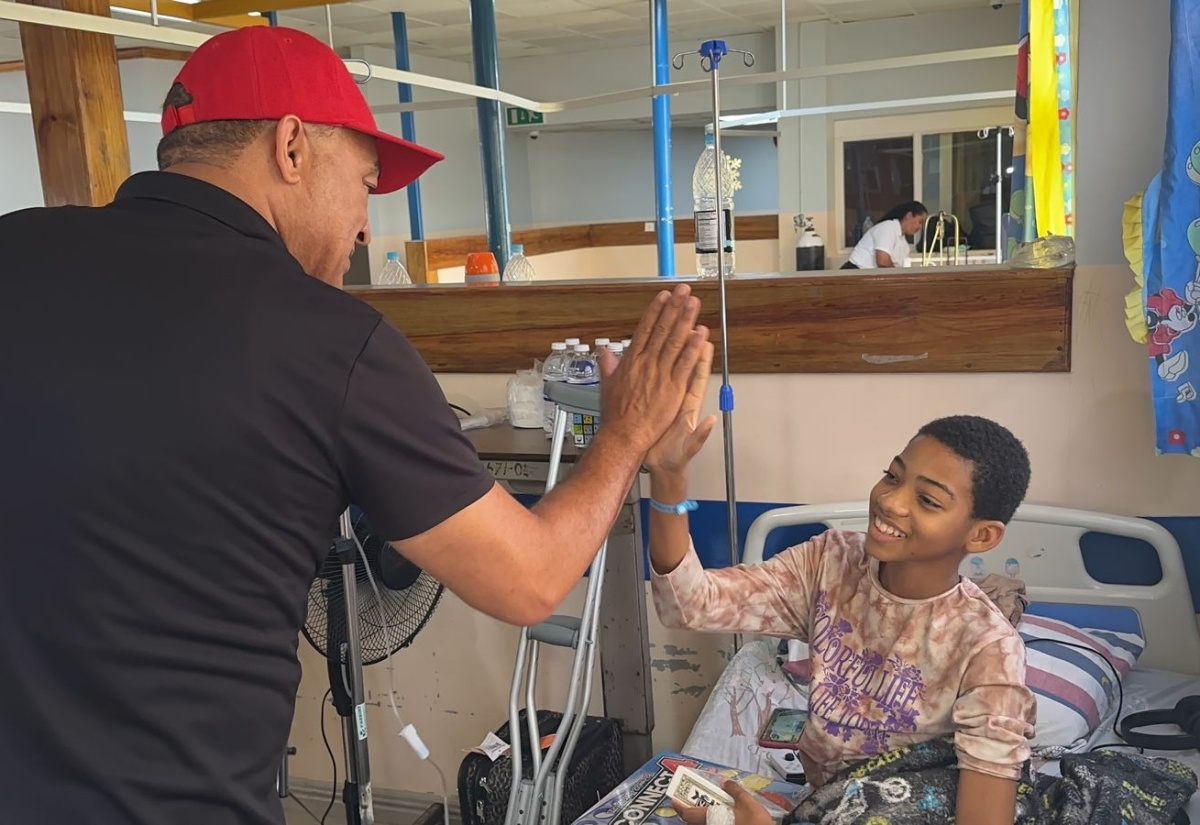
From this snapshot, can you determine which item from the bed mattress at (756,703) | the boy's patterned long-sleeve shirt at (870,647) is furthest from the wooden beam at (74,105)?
the bed mattress at (756,703)

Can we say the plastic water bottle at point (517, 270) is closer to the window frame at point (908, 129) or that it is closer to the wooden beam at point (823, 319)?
the wooden beam at point (823, 319)

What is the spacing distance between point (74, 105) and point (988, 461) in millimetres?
2005

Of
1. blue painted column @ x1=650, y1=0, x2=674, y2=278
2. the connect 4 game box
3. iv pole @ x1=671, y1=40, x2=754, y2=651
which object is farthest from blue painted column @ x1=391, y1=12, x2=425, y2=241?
the connect 4 game box

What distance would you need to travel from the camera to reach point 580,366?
2.50 m

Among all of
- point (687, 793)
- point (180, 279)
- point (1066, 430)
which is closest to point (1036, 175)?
point (1066, 430)

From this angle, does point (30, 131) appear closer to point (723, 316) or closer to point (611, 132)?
point (611, 132)

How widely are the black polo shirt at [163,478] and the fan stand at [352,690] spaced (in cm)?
106

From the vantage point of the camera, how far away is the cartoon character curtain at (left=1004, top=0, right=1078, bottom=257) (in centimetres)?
217

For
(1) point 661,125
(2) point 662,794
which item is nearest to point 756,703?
(2) point 662,794

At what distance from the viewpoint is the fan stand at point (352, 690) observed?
7.13 feet

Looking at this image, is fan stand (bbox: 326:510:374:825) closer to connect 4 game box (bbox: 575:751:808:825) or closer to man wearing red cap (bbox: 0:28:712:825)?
connect 4 game box (bbox: 575:751:808:825)

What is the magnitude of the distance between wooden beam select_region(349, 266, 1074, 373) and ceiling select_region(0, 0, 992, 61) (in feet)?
17.1

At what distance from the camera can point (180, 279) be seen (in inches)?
40.8

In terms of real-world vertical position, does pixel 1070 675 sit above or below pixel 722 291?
below
